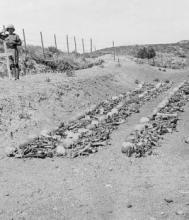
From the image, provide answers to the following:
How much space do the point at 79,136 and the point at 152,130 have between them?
195 centimetres

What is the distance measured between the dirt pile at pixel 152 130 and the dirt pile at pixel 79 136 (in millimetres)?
785

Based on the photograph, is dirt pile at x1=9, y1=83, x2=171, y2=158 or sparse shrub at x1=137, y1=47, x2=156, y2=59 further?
sparse shrub at x1=137, y1=47, x2=156, y2=59

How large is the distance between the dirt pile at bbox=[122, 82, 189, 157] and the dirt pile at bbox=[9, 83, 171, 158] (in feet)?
2.57

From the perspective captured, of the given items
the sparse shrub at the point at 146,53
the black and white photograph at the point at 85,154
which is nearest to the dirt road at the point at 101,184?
the black and white photograph at the point at 85,154

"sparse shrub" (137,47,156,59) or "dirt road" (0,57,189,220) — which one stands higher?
"dirt road" (0,57,189,220)

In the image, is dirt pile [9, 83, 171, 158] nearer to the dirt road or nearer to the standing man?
the dirt road

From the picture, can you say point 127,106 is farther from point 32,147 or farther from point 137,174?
point 137,174

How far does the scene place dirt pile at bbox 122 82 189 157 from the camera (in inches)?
383

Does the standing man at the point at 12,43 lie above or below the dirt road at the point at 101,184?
above

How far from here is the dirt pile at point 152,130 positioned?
9.73 metres

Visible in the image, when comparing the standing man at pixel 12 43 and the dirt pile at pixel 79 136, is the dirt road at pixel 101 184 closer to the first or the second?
the dirt pile at pixel 79 136

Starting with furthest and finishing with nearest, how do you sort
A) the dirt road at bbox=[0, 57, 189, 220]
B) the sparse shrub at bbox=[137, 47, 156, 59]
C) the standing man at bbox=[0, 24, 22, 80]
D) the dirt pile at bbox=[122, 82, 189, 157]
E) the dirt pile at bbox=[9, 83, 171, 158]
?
the sparse shrub at bbox=[137, 47, 156, 59]
the standing man at bbox=[0, 24, 22, 80]
the dirt pile at bbox=[9, 83, 171, 158]
the dirt pile at bbox=[122, 82, 189, 157]
the dirt road at bbox=[0, 57, 189, 220]

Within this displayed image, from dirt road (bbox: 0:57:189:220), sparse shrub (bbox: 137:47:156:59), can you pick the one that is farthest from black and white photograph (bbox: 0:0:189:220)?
sparse shrub (bbox: 137:47:156:59)

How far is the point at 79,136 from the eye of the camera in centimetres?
1137
